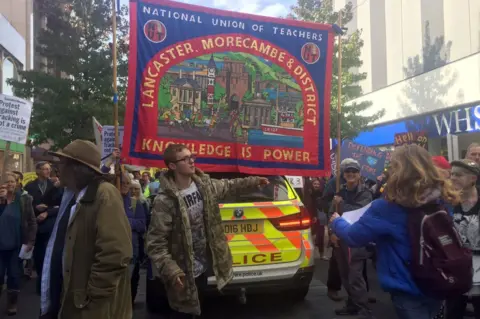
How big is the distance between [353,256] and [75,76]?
15399mm

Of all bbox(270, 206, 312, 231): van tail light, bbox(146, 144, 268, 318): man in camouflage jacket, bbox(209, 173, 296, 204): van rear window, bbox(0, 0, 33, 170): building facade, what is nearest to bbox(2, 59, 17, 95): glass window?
bbox(0, 0, 33, 170): building facade

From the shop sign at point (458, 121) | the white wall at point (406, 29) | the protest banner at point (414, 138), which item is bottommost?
the protest banner at point (414, 138)

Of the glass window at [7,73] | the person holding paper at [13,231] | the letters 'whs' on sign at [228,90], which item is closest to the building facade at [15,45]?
the glass window at [7,73]

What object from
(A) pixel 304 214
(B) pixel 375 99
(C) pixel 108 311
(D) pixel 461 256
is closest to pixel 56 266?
(C) pixel 108 311

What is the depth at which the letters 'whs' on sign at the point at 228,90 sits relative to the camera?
508 cm

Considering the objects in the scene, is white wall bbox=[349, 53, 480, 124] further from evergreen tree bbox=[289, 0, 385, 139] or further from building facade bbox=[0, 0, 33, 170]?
building facade bbox=[0, 0, 33, 170]

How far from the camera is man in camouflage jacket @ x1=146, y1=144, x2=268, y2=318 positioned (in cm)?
326

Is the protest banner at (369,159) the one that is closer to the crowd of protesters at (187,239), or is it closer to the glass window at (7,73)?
the crowd of protesters at (187,239)

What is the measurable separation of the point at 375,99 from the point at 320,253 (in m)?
17.2

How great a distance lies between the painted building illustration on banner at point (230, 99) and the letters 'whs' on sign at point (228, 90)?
1 centimetres

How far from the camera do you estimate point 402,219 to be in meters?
2.60

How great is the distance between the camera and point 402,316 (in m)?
2.66

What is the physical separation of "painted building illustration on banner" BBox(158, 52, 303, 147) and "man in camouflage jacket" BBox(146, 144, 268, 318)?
154cm

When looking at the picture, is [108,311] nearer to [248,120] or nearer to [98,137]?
[248,120]
